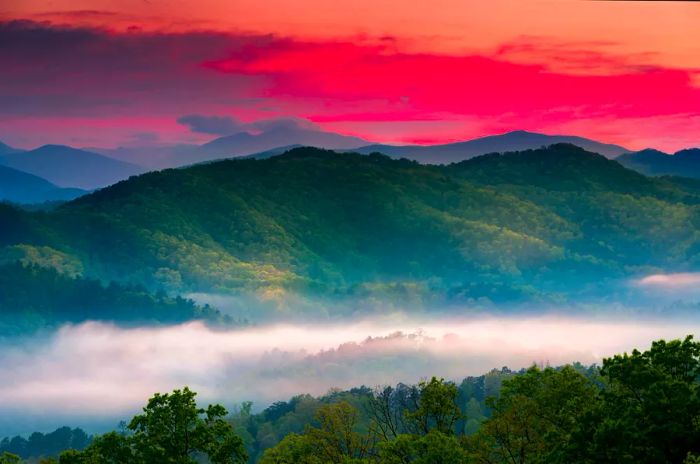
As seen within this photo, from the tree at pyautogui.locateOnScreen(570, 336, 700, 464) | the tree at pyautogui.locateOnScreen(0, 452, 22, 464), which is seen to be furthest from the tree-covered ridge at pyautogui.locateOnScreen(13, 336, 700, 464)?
the tree at pyautogui.locateOnScreen(0, 452, 22, 464)

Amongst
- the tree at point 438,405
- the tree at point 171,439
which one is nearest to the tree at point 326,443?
the tree at point 171,439

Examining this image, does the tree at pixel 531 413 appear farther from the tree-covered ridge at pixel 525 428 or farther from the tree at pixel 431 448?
the tree at pixel 431 448

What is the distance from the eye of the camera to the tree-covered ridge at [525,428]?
4297 centimetres

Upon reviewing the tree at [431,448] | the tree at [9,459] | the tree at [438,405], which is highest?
the tree at [438,405]

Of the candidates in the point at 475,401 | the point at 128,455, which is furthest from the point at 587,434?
the point at 475,401

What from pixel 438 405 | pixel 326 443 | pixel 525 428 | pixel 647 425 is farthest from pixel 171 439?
pixel 647 425

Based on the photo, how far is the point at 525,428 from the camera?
2096 inches

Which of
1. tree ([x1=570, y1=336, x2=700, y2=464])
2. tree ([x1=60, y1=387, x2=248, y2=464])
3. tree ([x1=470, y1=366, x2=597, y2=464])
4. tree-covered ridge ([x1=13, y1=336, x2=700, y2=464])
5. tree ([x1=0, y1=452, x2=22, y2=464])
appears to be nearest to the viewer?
tree ([x1=570, y1=336, x2=700, y2=464])

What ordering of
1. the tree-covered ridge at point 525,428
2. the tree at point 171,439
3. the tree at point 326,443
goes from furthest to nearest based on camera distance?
1. the tree at point 326,443
2. the tree at point 171,439
3. the tree-covered ridge at point 525,428

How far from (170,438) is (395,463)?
428 inches

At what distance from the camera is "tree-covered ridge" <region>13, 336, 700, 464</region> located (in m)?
43.0

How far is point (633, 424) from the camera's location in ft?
141

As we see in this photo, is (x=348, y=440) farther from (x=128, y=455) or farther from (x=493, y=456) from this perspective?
(x=128, y=455)

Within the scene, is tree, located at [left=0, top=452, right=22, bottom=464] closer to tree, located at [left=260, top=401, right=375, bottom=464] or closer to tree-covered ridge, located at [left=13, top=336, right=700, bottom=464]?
tree-covered ridge, located at [left=13, top=336, right=700, bottom=464]
